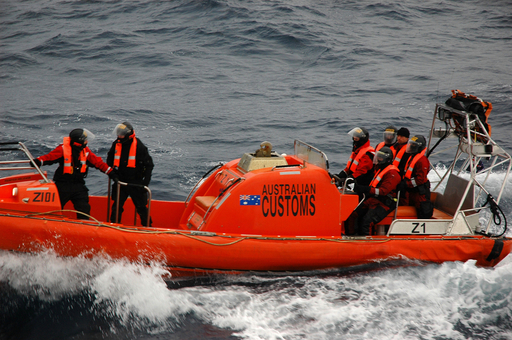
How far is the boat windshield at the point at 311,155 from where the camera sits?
20.9ft

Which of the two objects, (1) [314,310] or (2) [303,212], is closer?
(1) [314,310]

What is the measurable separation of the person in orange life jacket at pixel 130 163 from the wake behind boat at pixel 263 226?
0.26m

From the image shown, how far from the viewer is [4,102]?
15031 mm

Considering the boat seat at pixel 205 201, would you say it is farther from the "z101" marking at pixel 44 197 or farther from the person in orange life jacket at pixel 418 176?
the person in orange life jacket at pixel 418 176

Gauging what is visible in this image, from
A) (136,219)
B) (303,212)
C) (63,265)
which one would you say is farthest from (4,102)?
(303,212)

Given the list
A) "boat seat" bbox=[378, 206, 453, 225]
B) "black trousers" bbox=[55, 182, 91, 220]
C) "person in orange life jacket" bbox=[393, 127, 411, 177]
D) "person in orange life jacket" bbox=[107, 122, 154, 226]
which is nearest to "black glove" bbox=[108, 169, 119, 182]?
"person in orange life jacket" bbox=[107, 122, 154, 226]

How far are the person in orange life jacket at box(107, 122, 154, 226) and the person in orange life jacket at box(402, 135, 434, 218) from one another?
12.3 feet

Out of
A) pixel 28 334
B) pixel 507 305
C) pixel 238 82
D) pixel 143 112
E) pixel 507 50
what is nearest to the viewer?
pixel 28 334

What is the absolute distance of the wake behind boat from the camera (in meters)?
5.52

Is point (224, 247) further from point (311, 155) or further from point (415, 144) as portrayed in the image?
point (415, 144)

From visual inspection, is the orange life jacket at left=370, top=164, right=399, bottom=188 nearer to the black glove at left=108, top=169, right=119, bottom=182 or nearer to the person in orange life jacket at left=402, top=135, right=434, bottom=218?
the person in orange life jacket at left=402, top=135, right=434, bottom=218

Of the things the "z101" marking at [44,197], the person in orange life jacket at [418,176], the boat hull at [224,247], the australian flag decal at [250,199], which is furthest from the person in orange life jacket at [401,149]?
the "z101" marking at [44,197]

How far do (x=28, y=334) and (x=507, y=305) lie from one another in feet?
19.3

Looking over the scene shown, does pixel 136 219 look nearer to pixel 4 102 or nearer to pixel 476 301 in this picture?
pixel 476 301
